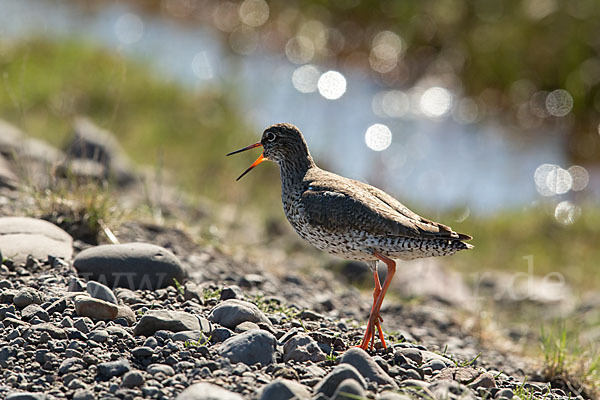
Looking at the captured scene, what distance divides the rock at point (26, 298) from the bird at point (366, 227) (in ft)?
6.23

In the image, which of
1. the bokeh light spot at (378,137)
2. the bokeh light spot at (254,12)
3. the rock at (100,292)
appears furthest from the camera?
the bokeh light spot at (254,12)

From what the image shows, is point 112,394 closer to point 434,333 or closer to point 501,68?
point 434,333

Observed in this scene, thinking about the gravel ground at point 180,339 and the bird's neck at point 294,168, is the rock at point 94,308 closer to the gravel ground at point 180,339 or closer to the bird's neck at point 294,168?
the gravel ground at point 180,339

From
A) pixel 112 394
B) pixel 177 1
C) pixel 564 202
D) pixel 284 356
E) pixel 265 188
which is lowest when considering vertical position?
pixel 112 394

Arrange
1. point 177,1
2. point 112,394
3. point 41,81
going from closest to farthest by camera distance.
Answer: point 112,394, point 41,81, point 177,1

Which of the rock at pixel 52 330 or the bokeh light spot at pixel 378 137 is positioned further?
the bokeh light spot at pixel 378 137

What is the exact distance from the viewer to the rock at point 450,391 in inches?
163

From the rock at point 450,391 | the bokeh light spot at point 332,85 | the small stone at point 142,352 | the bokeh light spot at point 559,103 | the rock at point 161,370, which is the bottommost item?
the rock at point 161,370

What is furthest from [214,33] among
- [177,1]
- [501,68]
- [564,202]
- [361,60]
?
[564,202]

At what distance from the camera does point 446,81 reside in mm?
15836

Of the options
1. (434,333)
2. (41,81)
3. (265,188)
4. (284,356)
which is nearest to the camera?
(284,356)

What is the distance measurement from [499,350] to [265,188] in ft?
17.7

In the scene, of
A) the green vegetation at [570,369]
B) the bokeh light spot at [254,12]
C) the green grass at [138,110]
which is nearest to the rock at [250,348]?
the green vegetation at [570,369]

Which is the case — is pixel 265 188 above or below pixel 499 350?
above
